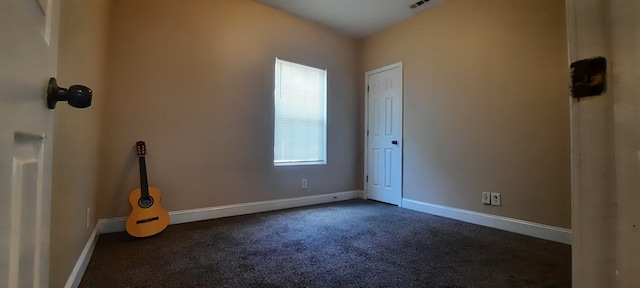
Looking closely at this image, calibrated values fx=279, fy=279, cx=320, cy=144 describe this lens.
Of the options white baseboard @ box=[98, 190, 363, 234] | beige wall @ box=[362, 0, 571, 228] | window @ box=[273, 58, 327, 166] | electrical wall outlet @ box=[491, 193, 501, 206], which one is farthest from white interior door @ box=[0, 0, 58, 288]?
electrical wall outlet @ box=[491, 193, 501, 206]

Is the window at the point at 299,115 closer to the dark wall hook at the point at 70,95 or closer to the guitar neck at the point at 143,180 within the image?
the guitar neck at the point at 143,180

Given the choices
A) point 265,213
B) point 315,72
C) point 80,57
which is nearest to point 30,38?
point 80,57

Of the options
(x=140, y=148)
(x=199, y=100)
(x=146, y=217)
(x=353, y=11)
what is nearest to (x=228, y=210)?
(x=146, y=217)

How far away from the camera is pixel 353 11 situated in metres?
3.53

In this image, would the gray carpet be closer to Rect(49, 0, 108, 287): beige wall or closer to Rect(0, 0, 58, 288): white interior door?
Rect(49, 0, 108, 287): beige wall

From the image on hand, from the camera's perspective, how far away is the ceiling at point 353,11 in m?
3.33

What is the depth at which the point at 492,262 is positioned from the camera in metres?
1.94

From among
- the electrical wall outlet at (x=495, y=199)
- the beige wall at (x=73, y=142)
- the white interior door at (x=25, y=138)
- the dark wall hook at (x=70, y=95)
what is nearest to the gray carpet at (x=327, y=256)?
the electrical wall outlet at (x=495, y=199)

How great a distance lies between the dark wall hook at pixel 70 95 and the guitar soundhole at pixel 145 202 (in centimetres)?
222

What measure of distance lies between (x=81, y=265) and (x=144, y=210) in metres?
0.80

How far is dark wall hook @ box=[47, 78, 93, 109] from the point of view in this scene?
530 mm

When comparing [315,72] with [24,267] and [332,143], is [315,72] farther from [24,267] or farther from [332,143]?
[24,267]

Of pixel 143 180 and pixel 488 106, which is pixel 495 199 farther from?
pixel 143 180

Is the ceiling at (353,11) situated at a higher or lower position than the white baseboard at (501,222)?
higher
